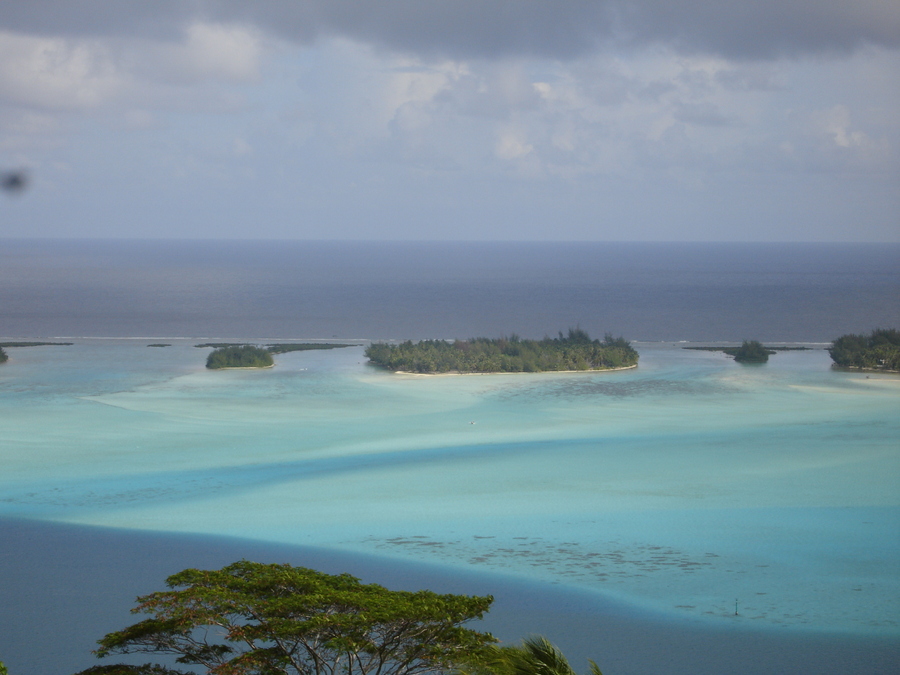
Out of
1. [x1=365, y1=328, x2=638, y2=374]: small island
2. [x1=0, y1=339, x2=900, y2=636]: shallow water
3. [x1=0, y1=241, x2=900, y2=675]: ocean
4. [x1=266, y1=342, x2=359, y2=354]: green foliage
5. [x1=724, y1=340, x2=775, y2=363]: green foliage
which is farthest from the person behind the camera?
[x1=266, y1=342, x2=359, y2=354]: green foliage

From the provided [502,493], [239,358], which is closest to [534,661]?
[502,493]

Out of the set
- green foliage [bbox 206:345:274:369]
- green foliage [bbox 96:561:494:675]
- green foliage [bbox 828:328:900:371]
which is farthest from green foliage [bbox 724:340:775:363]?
green foliage [bbox 96:561:494:675]

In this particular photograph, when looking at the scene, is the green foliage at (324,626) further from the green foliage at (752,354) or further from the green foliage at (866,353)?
the green foliage at (752,354)

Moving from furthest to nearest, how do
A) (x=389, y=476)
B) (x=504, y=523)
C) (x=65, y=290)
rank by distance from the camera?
(x=65, y=290), (x=389, y=476), (x=504, y=523)

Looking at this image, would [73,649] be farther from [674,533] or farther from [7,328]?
A: [7,328]

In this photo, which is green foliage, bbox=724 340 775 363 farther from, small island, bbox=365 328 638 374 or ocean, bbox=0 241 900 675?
small island, bbox=365 328 638 374

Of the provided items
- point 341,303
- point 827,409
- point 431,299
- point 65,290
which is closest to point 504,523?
point 827,409
